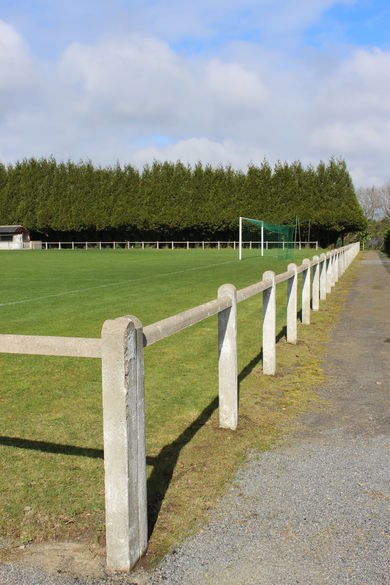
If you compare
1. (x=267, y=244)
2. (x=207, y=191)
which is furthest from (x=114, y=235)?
(x=267, y=244)

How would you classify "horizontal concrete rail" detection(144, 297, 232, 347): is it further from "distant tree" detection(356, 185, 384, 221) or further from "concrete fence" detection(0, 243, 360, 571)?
"distant tree" detection(356, 185, 384, 221)

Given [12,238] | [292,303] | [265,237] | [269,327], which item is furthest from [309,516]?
[12,238]

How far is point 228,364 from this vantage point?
439cm

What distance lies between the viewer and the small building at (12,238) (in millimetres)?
75150

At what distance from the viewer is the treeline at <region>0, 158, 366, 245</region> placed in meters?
68.4

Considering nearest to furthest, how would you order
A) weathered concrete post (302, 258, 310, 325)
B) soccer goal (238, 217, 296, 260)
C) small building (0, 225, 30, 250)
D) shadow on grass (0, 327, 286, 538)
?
shadow on grass (0, 327, 286, 538) < weathered concrete post (302, 258, 310, 325) < soccer goal (238, 217, 296, 260) < small building (0, 225, 30, 250)

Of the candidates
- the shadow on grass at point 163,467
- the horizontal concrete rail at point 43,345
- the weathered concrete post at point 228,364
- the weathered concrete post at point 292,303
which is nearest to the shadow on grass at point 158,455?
the shadow on grass at point 163,467

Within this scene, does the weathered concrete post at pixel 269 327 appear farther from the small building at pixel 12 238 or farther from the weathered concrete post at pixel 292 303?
the small building at pixel 12 238

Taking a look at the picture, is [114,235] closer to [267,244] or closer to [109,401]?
[267,244]

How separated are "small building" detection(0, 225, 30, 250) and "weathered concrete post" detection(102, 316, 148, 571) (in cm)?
7659

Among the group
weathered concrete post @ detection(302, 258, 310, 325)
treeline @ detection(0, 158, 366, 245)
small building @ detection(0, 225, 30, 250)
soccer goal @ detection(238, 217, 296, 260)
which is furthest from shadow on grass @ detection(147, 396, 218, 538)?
small building @ detection(0, 225, 30, 250)

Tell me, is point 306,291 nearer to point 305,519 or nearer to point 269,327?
point 269,327

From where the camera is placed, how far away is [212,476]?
11.5ft

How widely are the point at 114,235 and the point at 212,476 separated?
7464cm
